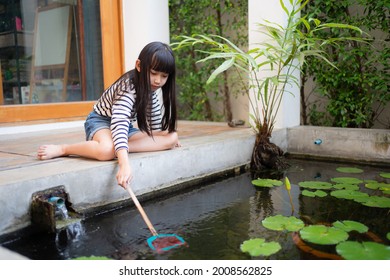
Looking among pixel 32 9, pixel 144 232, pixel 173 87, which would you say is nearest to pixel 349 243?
pixel 144 232

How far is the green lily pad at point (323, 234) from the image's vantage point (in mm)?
1354

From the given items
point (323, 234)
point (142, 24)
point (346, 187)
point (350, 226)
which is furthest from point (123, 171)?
point (142, 24)

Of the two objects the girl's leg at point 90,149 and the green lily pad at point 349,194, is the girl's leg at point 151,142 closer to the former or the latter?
the girl's leg at point 90,149

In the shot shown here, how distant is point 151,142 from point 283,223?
0.87 metres

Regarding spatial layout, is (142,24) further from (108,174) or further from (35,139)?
(108,174)

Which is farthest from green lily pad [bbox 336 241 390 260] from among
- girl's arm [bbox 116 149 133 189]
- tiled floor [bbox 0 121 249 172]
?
tiled floor [bbox 0 121 249 172]

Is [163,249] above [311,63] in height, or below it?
below

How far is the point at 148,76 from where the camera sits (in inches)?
69.9

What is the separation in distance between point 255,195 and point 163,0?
7.31ft

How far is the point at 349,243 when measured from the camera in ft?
4.34

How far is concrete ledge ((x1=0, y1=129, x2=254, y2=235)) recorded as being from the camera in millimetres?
1462

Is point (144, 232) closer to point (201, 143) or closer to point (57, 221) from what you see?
point (57, 221)

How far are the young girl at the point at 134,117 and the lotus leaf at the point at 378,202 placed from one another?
106 cm
